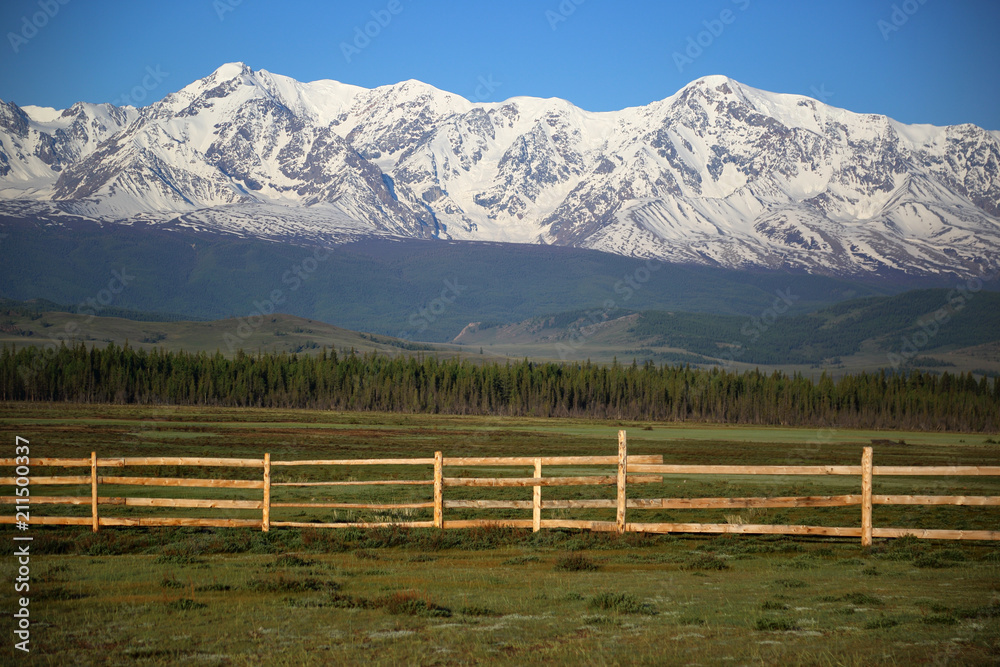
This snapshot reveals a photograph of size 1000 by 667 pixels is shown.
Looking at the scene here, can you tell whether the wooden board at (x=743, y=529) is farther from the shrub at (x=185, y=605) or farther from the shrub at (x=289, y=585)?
the shrub at (x=185, y=605)

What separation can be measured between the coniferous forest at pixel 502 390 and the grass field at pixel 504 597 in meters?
136

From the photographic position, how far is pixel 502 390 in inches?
6890

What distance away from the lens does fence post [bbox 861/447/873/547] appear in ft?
69.4

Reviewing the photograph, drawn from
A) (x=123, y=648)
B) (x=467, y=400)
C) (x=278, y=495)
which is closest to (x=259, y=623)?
(x=123, y=648)

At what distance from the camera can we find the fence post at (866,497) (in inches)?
832

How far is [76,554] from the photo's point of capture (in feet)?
70.0

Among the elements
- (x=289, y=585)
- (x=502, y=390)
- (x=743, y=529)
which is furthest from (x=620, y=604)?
(x=502, y=390)

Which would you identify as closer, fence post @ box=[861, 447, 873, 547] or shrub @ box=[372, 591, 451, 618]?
shrub @ box=[372, 591, 451, 618]

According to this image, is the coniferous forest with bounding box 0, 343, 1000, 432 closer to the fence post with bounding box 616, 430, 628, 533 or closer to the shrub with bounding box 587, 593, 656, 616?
the fence post with bounding box 616, 430, 628, 533

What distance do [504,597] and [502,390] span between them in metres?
159

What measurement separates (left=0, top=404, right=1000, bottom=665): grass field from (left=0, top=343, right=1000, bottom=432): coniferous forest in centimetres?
13574

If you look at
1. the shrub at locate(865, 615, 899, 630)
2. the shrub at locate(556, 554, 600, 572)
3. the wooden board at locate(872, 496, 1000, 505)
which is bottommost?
the shrub at locate(556, 554, 600, 572)

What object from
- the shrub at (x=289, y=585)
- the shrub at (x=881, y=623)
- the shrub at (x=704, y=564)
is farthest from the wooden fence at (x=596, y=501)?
the shrub at (x=881, y=623)

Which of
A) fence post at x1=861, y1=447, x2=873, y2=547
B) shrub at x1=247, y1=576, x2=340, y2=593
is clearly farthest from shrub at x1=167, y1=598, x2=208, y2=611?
fence post at x1=861, y1=447, x2=873, y2=547
